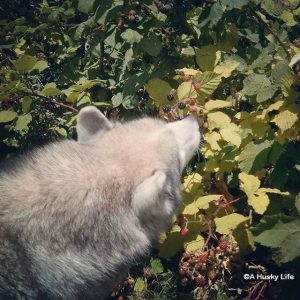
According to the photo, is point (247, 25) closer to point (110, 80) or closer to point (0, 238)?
point (110, 80)

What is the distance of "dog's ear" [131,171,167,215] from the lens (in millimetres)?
2512

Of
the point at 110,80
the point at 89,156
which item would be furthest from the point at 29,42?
the point at 89,156

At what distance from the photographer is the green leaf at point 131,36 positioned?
10.7ft

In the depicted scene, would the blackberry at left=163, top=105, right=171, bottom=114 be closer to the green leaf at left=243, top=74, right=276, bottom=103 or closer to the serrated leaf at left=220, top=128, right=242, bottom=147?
the serrated leaf at left=220, top=128, right=242, bottom=147

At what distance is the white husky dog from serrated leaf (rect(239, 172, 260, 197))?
0.45 m

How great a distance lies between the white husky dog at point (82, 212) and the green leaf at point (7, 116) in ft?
2.49

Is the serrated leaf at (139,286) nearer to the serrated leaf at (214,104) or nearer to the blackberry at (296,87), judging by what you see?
the serrated leaf at (214,104)

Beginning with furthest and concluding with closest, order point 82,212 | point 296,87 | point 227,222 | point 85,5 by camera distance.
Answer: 1. point 85,5
2. point 227,222
3. point 296,87
4. point 82,212

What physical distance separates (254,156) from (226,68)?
691 millimetres

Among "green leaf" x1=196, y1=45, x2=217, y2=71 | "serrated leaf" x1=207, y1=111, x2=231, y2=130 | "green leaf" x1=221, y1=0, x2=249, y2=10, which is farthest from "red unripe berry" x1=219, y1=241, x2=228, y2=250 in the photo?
"green leaf" x1=221, y1=0, x2=249, y2=10

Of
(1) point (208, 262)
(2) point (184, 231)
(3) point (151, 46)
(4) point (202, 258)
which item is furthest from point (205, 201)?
(3) point (151, 46)

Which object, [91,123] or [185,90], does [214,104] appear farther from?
[91,123]

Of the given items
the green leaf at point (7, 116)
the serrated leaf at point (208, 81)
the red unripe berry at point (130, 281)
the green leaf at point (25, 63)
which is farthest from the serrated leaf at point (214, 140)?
the green leaf at point (7, 116)

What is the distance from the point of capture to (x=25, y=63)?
346 cm
